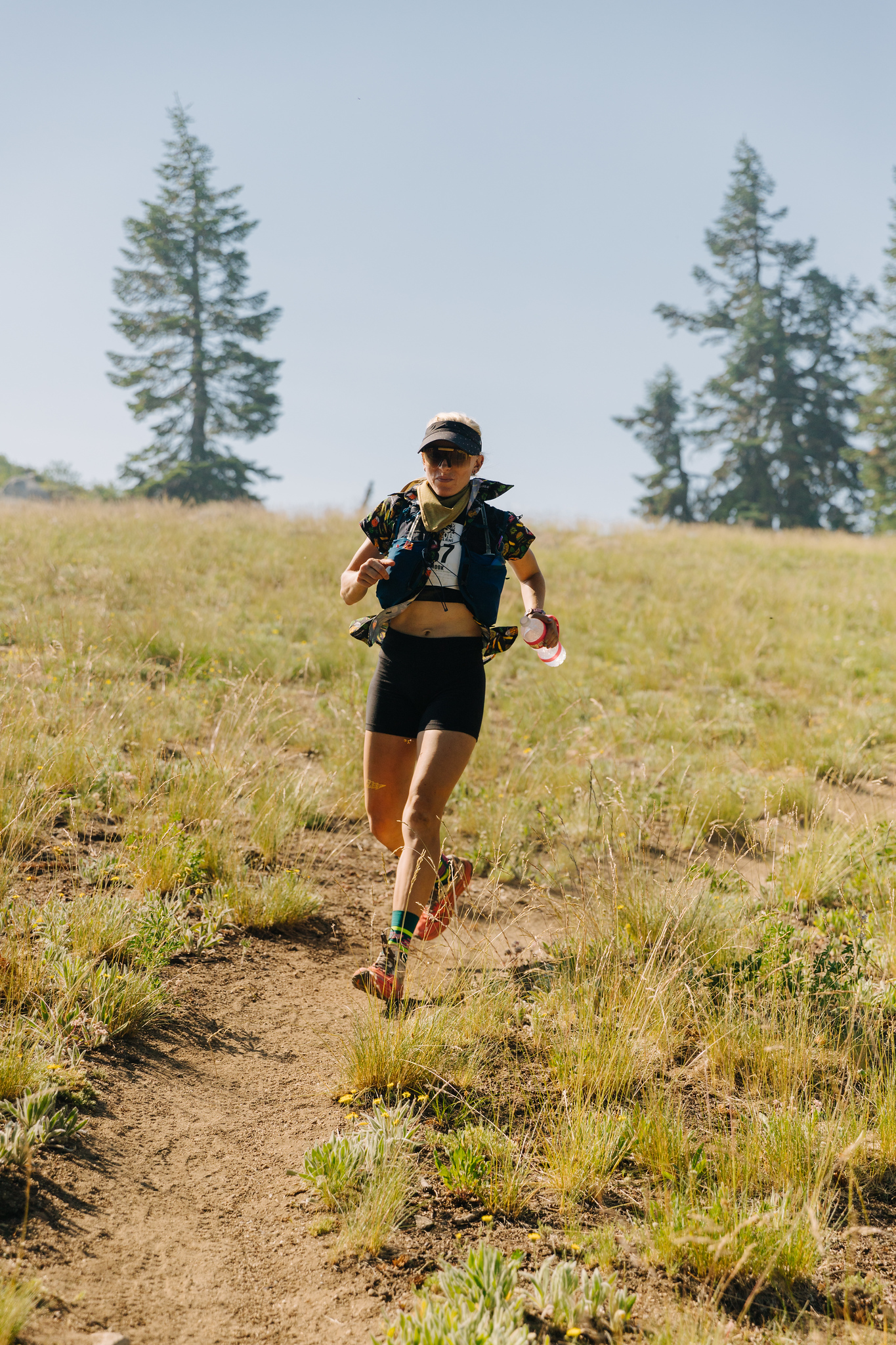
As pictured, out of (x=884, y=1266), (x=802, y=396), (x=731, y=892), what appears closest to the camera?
(x=884, y=1266)

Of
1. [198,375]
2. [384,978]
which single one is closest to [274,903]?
[384,978]

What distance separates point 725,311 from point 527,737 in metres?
35.9

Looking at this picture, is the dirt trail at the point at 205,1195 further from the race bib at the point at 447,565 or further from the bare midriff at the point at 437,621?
the race bib at the point at 447,565

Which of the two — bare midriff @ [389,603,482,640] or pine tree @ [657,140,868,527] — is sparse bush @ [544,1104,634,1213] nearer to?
bare midriff @ [389,603,482,640]

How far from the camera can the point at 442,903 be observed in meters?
3.48

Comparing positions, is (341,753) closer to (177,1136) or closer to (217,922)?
(217,922)

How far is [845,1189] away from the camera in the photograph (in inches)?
97.9

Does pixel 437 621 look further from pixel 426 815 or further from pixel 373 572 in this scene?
pixel 426 815

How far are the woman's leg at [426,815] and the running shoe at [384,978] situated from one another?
209 millimetres

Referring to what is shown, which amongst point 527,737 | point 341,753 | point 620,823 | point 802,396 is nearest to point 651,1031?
point 620,823

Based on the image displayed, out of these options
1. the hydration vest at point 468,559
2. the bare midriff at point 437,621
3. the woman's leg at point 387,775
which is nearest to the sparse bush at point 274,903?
the woman's leg at point 387,775

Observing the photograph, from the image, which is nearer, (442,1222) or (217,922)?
(442,1222)

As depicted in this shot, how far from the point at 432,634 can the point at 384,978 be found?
153 cm

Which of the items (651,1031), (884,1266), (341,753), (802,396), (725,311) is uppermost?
(725,311)
